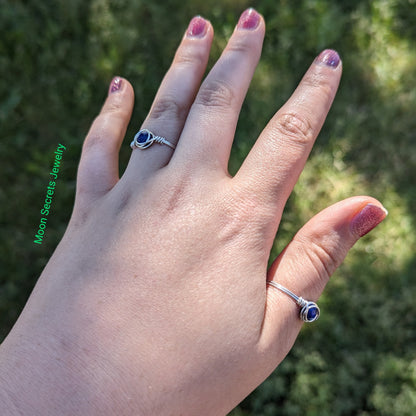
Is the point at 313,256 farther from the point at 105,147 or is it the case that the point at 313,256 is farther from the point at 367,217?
the point at 105,147

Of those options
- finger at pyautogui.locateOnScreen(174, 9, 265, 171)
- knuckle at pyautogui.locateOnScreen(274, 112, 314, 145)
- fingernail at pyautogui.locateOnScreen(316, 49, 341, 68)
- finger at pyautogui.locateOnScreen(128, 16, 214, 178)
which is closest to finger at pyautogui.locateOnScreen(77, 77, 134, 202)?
finger at pyautogui.locateOnScreen(128, 16, 214, 178)

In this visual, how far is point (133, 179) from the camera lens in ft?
6.21

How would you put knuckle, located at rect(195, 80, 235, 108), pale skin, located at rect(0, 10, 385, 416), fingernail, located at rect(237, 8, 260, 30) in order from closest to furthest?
pale skin, located at rect(0, 10, 385, 416) → knuckle, located at rect(195, 80, 235, 108) → fingernail, located at rect(237, 8, 260, 30)

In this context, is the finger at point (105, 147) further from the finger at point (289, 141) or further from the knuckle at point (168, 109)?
the finger at point (289, 141)

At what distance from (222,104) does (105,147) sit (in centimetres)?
58

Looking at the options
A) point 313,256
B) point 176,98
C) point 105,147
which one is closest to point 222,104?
point 176,98

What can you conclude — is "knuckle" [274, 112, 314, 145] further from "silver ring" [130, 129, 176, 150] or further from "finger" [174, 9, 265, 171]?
"silver ring" [130, 129, 176, 150]

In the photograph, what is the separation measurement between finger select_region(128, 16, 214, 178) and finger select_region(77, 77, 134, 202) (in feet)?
0.54

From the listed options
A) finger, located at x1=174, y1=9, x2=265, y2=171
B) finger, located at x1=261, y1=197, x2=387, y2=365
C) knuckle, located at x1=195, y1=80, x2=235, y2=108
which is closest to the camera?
finger, located at x1=261, y1=197, x2=387, y2=365

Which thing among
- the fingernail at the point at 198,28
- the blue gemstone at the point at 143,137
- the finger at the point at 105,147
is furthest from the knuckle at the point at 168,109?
the fingernail at the point at 198,28

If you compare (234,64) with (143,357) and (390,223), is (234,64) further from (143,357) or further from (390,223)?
(390,223)

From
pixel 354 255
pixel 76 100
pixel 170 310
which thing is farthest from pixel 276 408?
pixel 76 100

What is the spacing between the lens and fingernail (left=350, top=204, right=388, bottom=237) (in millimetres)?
A: 1752

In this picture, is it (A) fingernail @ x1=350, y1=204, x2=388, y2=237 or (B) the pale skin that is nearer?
(B) the pale skin
